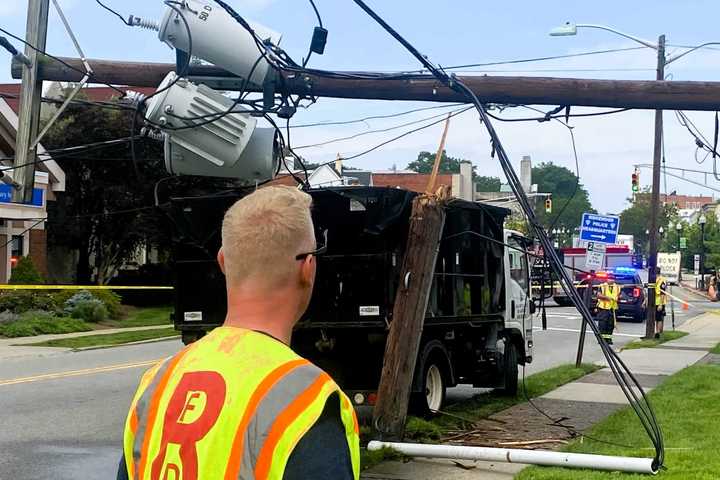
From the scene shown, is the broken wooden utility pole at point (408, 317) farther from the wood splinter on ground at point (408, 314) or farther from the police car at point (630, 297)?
the police car at point (630, 297)

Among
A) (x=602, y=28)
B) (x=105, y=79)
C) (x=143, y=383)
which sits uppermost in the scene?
(x=602, y=28)

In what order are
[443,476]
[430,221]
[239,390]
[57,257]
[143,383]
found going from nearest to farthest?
1. [239,390]
2. [143,383]
3. [443,476]
4. [430,221]
5. [57,257]

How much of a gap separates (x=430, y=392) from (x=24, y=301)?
1843 centimetres

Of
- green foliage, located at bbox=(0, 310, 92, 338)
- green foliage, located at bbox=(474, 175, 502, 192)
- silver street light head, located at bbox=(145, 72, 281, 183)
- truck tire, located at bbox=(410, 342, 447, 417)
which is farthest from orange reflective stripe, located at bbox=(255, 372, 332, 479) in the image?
green foliage, located at bbox=(474, 175, 502, 192)

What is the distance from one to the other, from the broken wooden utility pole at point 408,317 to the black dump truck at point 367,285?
0.43m

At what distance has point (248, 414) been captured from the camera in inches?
72.0

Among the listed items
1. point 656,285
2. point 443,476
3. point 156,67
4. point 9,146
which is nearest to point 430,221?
point 443,476

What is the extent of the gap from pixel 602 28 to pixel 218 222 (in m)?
12.5

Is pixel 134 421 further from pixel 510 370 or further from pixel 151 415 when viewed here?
pixel 510 370

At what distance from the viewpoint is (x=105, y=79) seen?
33.8 feet

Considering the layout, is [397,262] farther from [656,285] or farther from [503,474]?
[656,285]

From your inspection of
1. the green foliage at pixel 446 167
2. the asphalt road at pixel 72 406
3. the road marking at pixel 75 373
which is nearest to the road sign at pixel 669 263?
the asphalt road at pixel 72 406

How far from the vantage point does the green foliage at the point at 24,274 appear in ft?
87.7

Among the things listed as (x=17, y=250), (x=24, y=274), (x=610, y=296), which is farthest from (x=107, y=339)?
(x=610, y=296)
